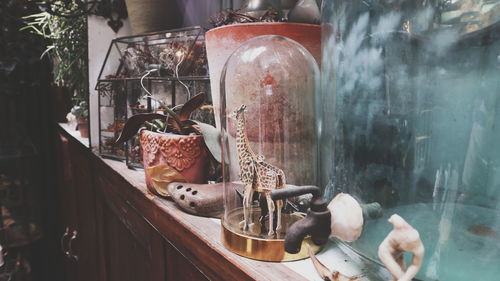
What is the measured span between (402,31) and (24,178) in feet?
9.19

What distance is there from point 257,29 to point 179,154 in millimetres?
271

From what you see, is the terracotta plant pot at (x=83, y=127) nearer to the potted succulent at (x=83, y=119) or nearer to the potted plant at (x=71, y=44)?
the potted succulent at (x=83, y=119)

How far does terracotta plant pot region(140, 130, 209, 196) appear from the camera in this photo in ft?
2.25

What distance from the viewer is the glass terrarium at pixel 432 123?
0.88 feet

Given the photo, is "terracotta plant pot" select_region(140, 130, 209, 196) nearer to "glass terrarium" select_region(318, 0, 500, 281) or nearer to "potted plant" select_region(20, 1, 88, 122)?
"glass terrarium" select_region(318, 0, 500, 281)

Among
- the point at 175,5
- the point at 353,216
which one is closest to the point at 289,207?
the point at 353,216

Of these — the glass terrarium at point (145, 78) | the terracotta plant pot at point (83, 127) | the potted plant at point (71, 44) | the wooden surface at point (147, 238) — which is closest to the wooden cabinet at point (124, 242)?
the wooden surface at point (147, 238)

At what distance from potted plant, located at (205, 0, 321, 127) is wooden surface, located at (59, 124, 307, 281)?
0.71 feet

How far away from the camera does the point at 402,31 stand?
0.99 ft

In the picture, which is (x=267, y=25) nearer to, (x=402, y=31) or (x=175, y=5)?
(x=402, y=31)

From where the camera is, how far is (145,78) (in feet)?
2.98

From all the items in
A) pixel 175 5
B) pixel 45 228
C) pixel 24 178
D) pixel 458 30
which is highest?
pixel 175 5

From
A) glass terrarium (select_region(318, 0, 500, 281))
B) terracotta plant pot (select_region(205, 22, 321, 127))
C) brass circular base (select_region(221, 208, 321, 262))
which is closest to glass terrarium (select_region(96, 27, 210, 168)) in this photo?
terracotta plant pot (select_region(205, 22, 321, 127))

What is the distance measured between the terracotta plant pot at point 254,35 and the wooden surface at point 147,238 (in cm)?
25
